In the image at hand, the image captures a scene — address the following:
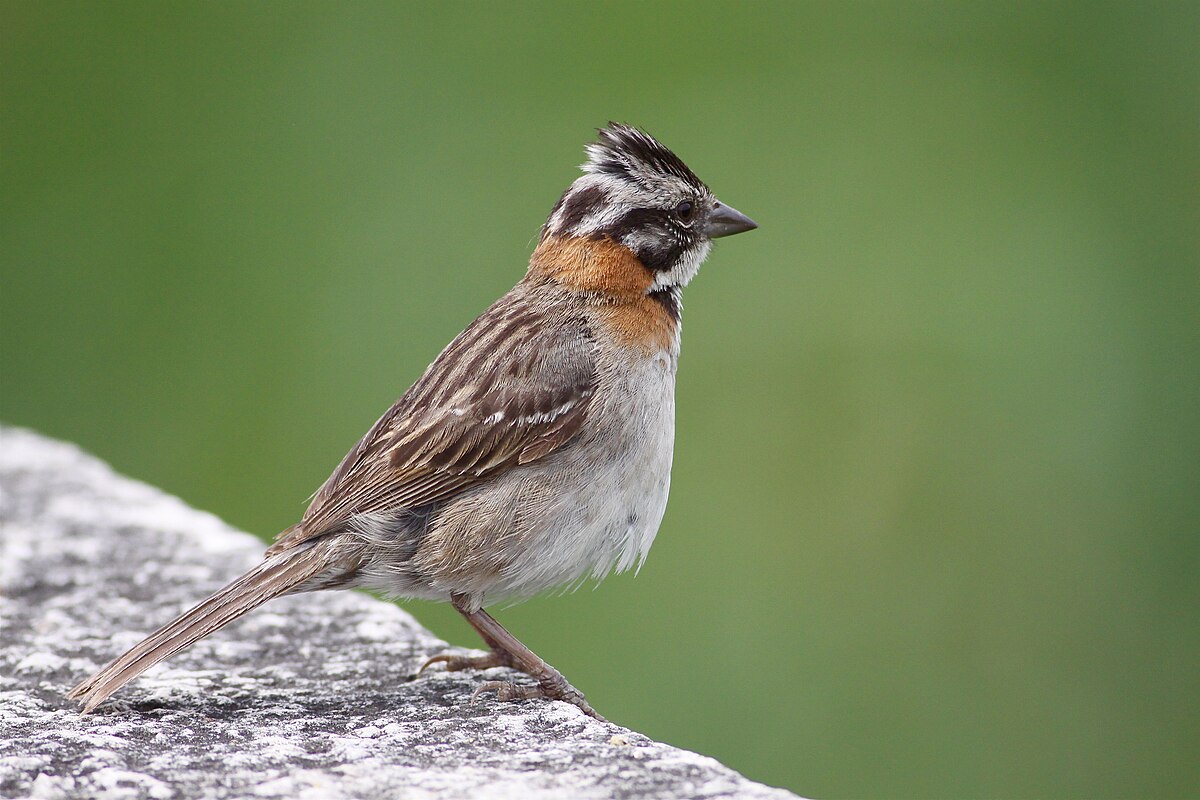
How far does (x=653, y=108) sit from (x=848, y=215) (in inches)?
49.8

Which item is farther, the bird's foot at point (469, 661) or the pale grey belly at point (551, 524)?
the pale grey belly at point (551, 524)

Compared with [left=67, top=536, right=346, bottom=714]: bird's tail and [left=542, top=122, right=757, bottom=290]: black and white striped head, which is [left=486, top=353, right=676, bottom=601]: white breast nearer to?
[left=67, top=536, right=346, bottom=714]: bird's tail

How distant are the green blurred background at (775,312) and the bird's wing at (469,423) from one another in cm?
193

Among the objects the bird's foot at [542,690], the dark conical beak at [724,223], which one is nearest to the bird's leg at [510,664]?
the bird's foot at [542,690]

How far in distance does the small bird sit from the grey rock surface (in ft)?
0.77

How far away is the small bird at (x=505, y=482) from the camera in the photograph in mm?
3936

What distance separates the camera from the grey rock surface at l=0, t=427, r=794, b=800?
2.60 metres

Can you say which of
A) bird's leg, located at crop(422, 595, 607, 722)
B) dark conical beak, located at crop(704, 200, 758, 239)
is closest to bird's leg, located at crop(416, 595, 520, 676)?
bird's leg, located at crop(422, 595, 607, 722)

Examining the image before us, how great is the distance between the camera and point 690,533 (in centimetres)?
661

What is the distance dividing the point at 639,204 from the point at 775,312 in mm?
2904

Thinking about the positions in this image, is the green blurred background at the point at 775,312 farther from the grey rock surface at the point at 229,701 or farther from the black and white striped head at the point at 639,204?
the black and white striped head at the point at 639,204

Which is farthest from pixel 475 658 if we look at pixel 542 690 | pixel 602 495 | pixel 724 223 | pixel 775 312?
pixel 775 312

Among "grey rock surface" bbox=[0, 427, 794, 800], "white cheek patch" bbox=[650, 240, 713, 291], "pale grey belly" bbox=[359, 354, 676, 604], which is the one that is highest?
"white cheek patch" bbox=[650, 240, 713, 291]

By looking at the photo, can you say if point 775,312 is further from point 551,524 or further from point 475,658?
point 475,658
